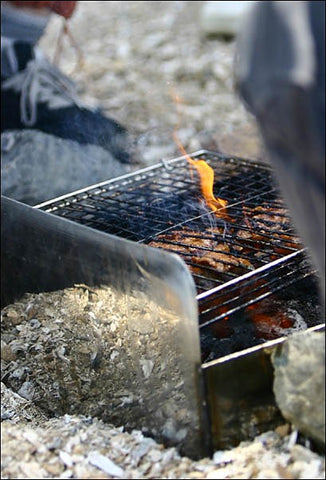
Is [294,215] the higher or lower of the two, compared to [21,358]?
higher

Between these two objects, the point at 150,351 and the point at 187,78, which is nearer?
the point at 150,351

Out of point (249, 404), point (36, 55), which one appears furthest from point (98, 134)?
point (249, 404)

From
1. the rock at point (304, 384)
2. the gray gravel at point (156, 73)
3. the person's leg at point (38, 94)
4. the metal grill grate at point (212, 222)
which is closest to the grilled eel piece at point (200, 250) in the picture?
the metal grill grate at point (212, 222)

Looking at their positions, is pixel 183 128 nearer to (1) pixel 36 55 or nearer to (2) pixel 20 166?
(1) pixel 36 55

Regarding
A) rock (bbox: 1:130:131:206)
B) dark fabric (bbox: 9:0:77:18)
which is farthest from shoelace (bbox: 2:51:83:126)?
dark fabric (bbox: 9:0:77:18)

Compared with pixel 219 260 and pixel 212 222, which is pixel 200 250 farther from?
pixel 212 222

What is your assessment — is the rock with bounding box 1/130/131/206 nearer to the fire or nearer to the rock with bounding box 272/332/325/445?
the fire

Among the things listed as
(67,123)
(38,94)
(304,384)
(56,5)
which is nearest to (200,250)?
(304,384)
